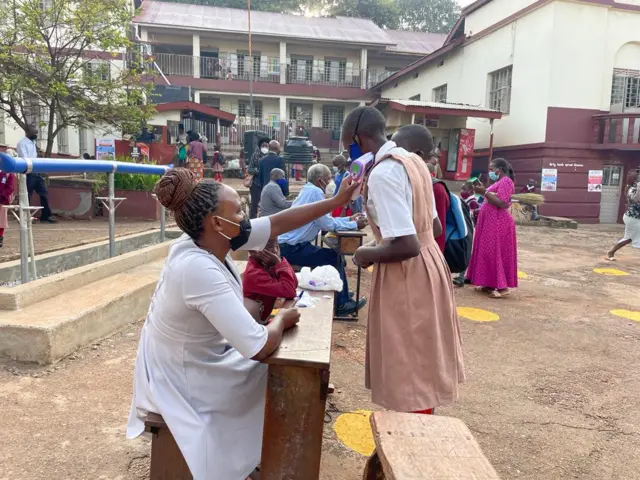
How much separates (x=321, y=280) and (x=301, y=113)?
72.9 feet

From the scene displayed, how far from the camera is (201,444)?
1.69 meters

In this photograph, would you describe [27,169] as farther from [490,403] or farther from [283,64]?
[283,64]

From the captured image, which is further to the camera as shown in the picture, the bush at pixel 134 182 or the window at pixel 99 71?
the window at pixel 99 71

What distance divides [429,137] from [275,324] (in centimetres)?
176

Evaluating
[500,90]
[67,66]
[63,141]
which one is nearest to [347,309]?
[67,66]

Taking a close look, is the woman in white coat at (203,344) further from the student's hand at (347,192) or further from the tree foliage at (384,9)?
the tree foliage at (384,9)

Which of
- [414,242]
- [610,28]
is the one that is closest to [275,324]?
[414,242]

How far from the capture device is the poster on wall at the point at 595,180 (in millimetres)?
14477

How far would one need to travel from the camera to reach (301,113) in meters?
24.2

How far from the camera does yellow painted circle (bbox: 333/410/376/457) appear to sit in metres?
2.54

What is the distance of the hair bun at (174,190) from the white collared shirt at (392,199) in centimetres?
74

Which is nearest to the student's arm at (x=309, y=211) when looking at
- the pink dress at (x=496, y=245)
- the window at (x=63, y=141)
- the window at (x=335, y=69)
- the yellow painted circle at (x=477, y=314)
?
the yellow painted circle at (x=477, y=314)

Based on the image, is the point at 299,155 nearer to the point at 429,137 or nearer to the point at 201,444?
the point at 429,137

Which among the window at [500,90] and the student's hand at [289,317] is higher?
the window at [500,90]
